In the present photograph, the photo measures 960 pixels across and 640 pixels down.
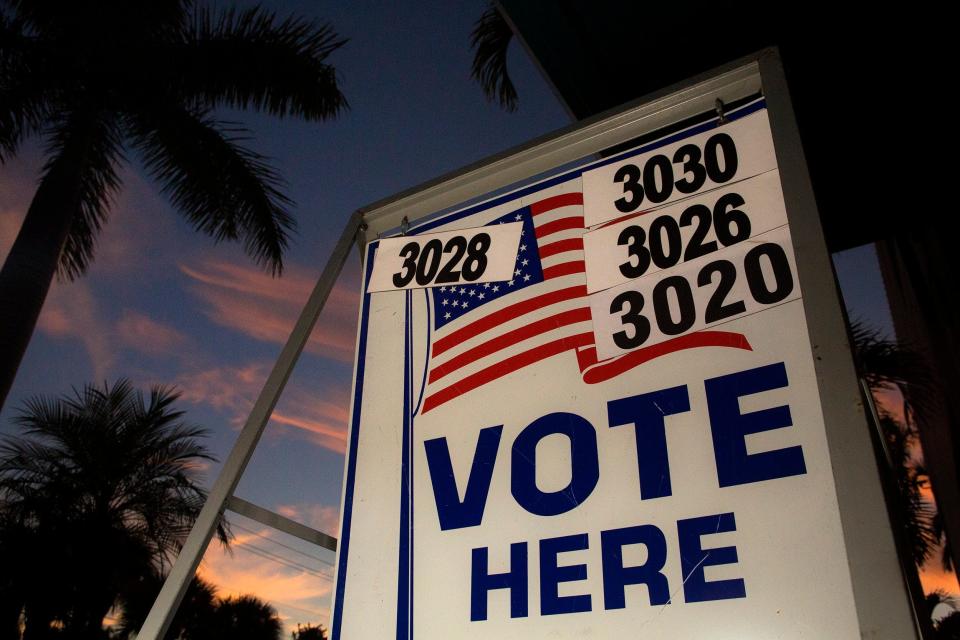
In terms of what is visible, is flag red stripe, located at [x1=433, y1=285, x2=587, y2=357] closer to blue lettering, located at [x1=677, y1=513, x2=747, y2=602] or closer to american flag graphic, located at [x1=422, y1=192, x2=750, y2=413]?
american flag graphic, located at [x1=422, y1=192, x2=750, y2=413]

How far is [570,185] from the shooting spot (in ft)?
7.14

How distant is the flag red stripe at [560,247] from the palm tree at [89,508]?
44.4 ft

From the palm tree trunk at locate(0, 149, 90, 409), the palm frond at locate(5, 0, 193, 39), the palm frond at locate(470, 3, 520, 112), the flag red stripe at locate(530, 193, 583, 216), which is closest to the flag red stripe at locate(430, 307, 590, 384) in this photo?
the flag red stripe at locate(530, 193, 583, 216)

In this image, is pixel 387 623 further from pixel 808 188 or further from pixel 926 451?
pixel 926 451

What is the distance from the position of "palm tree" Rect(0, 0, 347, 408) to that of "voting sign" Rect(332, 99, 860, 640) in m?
7.77

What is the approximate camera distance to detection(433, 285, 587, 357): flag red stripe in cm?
200

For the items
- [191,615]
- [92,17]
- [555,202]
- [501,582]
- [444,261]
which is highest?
[92,17]

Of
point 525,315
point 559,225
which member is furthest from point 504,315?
point 559,225

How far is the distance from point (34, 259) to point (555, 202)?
7.55 meters

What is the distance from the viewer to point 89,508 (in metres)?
13.4

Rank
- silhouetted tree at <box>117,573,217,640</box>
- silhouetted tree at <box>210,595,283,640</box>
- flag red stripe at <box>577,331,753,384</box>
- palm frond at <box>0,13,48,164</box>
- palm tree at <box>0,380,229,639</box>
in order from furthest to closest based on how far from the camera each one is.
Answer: silhouetted tree at <box>210,595,283,640</box> < silhouetted tree at <box>117,573,217,640</box> < palm tree at <box>0,380,229,639</box> < palm frond at <box>0,13,48,164</box> < flag red stripe at <box>577,331,753,384</box>

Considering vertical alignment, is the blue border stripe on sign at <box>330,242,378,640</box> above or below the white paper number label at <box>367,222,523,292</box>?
below

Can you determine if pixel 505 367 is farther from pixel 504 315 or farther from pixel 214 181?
pixel 214 181

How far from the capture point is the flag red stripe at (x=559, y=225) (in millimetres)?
2104
